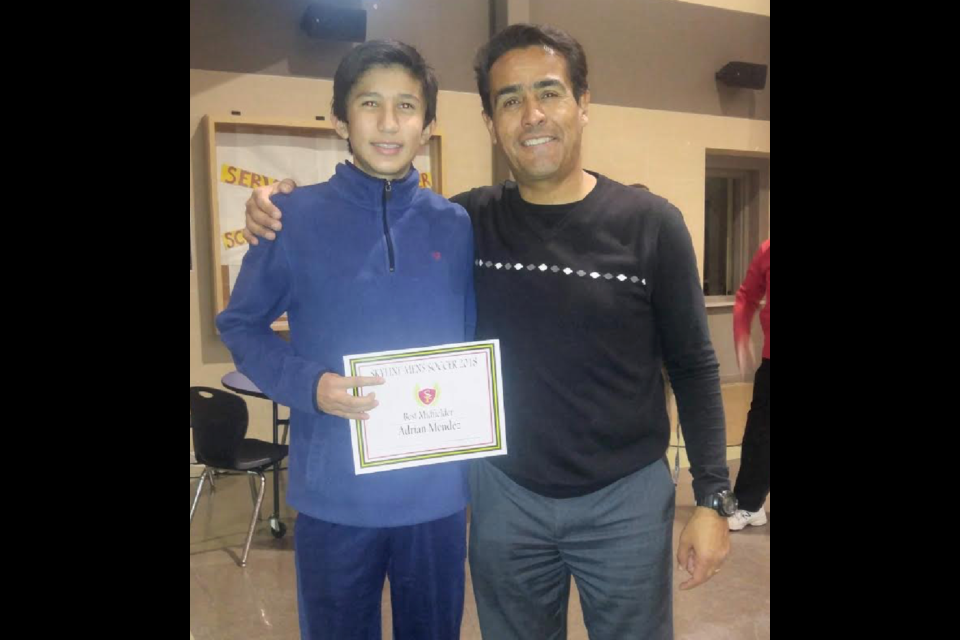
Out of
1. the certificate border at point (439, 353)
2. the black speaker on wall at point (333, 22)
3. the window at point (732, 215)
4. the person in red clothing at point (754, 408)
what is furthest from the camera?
the window at point (732, 215)

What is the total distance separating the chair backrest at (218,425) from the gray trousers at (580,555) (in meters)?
1.72

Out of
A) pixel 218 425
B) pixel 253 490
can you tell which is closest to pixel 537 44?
pixel 218 425

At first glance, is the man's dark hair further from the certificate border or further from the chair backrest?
the chair backrest

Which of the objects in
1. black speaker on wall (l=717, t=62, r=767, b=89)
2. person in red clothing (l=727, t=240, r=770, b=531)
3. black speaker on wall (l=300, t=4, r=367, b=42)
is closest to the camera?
person in red clothing (l=727, t=240, r=770, b=531)

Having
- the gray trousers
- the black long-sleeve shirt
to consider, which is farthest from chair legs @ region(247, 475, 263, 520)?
the black long-sleeve shirt

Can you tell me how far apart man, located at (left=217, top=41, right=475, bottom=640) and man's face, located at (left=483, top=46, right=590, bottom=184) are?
18 cm

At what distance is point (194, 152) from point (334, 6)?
3.68 feet

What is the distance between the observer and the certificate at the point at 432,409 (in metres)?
1.18

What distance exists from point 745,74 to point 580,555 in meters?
3.96

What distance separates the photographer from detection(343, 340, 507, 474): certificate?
3.87 feet

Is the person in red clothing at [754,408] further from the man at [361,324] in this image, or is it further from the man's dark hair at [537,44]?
the man at [361,324]

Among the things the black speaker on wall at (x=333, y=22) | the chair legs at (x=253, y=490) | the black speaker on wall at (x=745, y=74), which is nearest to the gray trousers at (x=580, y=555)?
the chair legs at (x=253, y=490)

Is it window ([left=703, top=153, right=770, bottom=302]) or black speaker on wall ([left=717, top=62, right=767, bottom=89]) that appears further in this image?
window ([left=703, top=153, right=770, bottom=302])
